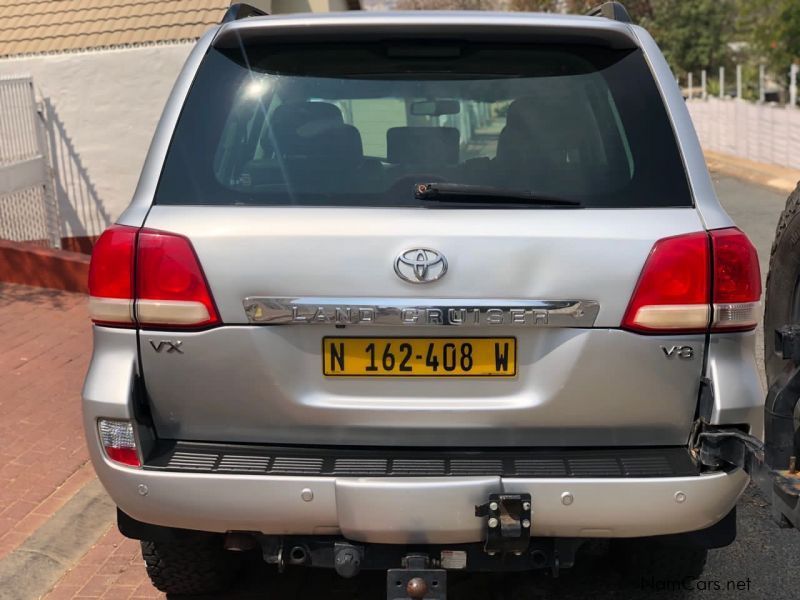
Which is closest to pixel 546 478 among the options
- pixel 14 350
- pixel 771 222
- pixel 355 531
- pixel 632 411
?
pixel 632 411

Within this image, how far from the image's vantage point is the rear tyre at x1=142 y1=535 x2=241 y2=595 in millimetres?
3578

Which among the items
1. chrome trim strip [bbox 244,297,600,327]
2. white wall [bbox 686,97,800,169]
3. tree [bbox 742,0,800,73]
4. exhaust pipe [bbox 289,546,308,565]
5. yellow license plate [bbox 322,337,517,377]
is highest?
chrome trim strip [bbox 244,297,600,327]

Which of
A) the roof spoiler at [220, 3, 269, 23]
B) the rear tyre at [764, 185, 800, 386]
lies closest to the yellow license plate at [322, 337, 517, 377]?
the roof spoiler at [220, 3, 269, 23]

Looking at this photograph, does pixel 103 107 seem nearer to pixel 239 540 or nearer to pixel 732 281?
pixel 239 540

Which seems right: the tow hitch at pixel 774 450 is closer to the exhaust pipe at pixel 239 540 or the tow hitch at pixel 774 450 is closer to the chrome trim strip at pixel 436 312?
the chrome trim strip at pixel 436 312

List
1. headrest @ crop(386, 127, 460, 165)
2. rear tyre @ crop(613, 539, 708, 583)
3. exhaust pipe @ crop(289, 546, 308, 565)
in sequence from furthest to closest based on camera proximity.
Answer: rear tyre @ crop(613, 539, 708, 583)
headrest @ crop(386, 127, 460, 165)
exhaust pipe @ crop(289, 546, 308, 565)

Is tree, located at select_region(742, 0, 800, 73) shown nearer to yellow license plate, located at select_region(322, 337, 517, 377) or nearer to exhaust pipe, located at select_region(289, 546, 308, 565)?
yellow license plate, located at select_region(322, 337, 517, 377)

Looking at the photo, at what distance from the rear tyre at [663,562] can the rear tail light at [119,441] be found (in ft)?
5.48

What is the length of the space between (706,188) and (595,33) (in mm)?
587

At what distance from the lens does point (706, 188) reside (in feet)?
10.3

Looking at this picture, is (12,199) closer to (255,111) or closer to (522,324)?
(255,111)

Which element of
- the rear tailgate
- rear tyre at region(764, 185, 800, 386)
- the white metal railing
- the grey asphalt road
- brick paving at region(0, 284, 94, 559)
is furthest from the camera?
the white metal railing

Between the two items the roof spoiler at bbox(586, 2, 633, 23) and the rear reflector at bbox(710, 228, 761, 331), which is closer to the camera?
the rear reflector at bbox(710, 228, 761, 331)

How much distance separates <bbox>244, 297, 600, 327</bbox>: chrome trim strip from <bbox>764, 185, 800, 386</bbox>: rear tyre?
1.91 m
